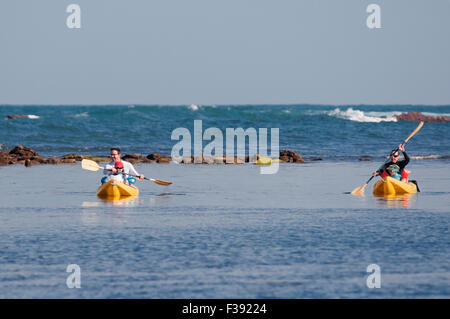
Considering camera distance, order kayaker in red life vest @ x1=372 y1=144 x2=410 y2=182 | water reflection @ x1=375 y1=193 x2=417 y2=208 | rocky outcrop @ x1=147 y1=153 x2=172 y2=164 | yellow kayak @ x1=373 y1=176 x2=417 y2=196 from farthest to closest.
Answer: rocky outcrop @ x1=147 y1=153 x2=172 y2=164 < kayaker in red life vest @ x1=372 y1=144 x2=410 y2=182 < yellow kayak @ x1=373 y1=176 x2=417 y2=196 < water reflection @ x1=375 y1=193 x2=417 y2=208

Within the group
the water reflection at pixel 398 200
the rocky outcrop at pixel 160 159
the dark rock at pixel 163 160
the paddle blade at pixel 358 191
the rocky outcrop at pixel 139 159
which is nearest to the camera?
the water reflection at pixel 398 200

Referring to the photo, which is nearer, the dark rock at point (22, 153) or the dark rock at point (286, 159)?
the dark rock at point (22, 153)

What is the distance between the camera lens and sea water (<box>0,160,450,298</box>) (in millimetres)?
11164

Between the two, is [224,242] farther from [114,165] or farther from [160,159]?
[160,159]

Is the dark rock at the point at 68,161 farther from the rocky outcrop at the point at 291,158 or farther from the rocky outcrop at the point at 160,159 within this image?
the rocky outcrop at the point at 291,158

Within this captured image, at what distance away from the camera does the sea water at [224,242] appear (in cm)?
1116

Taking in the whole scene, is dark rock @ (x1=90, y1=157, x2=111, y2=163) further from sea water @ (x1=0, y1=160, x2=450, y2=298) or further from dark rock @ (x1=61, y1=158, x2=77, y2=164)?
sea water @ (x1=0, y1=160, x2=450, y2=298)

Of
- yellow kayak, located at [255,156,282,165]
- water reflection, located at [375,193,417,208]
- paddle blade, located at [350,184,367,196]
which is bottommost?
water reflection, located at [375,193,417,208]

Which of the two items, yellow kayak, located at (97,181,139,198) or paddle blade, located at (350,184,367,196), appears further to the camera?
paddle blade, located at (350,184,367,196)

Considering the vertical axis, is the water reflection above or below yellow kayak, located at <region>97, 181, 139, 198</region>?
below

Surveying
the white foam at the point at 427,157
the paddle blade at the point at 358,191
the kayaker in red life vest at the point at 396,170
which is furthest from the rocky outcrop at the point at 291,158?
the paddle blade at the point at 358,191

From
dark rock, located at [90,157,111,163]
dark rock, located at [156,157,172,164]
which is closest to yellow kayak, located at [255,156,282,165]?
dark rock, located at [156,157,172,164]

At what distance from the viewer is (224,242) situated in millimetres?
14500
